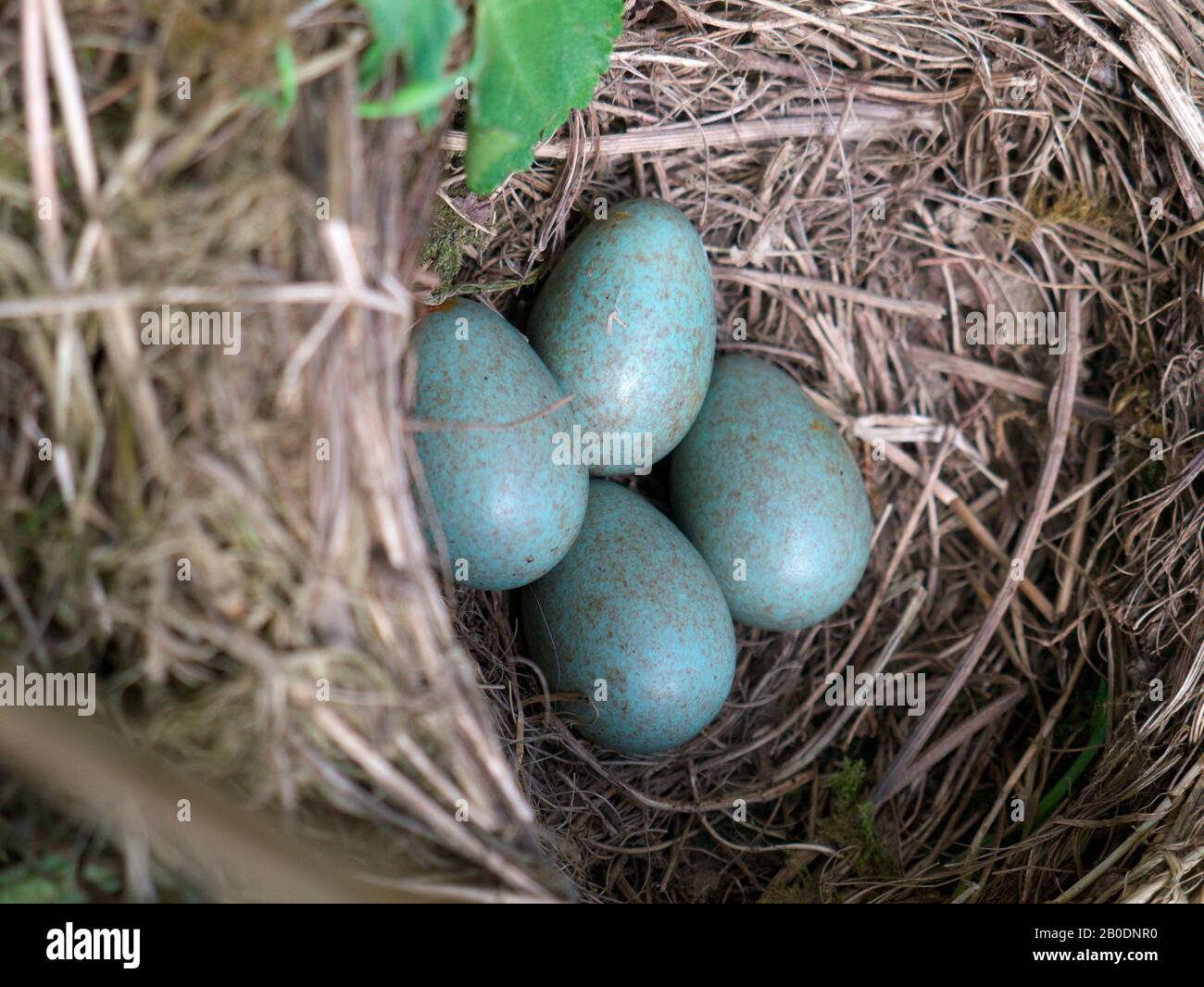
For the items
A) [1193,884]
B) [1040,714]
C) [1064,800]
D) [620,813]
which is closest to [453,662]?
[620,813]

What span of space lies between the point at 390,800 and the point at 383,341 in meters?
0.44

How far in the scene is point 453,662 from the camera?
970 millimetres

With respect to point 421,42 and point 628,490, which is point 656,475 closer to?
point 628,490

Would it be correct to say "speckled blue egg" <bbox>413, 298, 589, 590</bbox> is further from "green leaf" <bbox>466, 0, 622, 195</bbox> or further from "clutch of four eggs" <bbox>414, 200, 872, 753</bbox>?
"green leaf" <bbox>466, 0, 622, 195</bbox>

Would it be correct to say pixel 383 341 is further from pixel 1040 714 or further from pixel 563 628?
pixel 1040 714

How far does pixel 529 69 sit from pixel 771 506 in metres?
0.76

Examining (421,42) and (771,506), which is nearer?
(421,42)

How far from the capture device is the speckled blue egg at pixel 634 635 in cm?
147

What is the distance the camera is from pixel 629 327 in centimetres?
150

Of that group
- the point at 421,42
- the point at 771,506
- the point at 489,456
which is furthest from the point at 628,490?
the point at 421,42

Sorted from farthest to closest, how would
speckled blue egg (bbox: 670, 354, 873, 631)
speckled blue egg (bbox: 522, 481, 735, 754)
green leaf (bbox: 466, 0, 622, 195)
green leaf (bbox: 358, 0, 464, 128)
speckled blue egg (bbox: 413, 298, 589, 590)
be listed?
speckled blue egg (bbox: 670, 354, 873, 631) < speckled blue egg (bbox: 522, 481, 735, 754) < speckled blue egg (bbox: 413, 298, 589, 590) < green leaf (bbox: 466, 0, 622, 195) < green leaf (bbox: 358, 0, 464, 128)

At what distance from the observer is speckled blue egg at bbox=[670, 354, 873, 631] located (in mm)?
1599

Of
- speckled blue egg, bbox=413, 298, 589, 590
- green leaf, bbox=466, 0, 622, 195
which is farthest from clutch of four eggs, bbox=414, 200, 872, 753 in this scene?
green leaf, bbox=466, 0, 622, 195

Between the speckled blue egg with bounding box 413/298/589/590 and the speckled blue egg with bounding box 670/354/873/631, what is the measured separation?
0.98 feet
